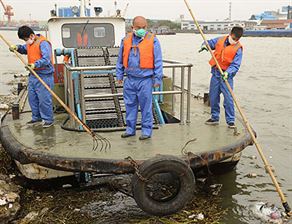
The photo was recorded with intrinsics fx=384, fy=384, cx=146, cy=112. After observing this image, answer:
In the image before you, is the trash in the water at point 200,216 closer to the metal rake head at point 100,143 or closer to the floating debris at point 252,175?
the metal rake head at point 100,143

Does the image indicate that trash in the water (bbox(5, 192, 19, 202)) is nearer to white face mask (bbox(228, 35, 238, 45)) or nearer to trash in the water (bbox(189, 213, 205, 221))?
trash in the water (bbox(189, 213, 205, 221))

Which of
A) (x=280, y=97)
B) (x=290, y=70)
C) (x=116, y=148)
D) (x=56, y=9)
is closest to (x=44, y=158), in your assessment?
(x=116, y=148)

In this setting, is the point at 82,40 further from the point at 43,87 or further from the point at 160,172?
the point at 160,172

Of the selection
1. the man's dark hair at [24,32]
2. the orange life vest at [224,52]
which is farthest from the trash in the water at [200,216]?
the man's dark hair at [24,32]

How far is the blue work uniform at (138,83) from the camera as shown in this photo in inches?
204

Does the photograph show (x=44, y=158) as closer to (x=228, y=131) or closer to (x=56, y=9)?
(x=228, y=131)

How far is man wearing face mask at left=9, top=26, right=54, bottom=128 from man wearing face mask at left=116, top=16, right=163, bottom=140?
1.22 meters

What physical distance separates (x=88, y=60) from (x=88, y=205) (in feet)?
9.48

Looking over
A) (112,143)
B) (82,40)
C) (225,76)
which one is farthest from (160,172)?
(82,40)

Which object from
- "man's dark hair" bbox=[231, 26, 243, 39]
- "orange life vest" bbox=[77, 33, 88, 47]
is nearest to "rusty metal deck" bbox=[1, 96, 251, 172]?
"man's dark hair" bbox=[231, 26, 243, 39]

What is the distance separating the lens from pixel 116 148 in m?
5.06

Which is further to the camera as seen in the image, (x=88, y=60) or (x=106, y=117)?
(x=88, y=60)

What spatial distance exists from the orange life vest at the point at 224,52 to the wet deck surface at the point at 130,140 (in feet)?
3.29

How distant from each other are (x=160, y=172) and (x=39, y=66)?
8.16 feet
